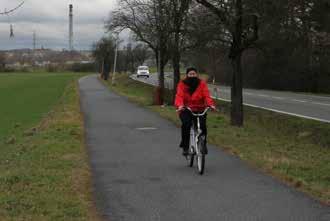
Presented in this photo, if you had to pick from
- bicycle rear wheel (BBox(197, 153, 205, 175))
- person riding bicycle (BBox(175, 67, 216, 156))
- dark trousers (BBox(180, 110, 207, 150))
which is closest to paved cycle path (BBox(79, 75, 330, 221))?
bicycle rear wheel (BBox(197, 153, 205, 175))

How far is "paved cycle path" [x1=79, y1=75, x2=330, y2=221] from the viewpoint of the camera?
24.4 feet

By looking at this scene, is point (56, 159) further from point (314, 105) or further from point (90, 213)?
point (314, 105)

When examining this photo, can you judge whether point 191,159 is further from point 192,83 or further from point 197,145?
point 192,83

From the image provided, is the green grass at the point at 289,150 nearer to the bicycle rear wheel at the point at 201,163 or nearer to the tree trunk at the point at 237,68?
the tree trunk at the point at 237,68

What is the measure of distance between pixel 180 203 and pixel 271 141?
8.20m

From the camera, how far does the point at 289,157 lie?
12.5 metres

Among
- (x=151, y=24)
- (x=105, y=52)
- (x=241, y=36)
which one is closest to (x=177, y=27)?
(x=151, y=24)

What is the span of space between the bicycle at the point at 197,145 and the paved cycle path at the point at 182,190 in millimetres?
187

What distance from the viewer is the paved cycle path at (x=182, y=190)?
24.4ft

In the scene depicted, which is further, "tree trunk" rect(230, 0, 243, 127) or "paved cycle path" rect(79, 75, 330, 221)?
"tree trunk" rect(230, 0, 243, 127)

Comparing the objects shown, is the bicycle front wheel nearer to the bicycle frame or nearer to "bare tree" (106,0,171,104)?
the bicycle frame

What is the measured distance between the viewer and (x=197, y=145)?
10992mm

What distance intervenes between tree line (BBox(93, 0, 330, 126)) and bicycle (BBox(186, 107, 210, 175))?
14.4 ft

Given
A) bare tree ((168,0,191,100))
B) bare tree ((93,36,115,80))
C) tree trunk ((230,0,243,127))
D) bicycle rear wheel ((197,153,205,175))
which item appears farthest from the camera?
bare tree ((93,36,115,80))
